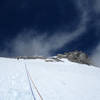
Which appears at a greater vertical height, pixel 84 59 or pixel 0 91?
pixel 84 59

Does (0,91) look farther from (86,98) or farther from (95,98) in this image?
(95,98)

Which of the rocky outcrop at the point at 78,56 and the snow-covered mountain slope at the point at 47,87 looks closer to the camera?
the snow-covered mountain slope at the point at 47,87

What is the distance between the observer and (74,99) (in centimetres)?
696

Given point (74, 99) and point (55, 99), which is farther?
point (74, 99)

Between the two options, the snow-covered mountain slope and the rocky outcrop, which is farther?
the rocky outcrop

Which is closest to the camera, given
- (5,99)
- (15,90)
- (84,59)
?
(5,99)

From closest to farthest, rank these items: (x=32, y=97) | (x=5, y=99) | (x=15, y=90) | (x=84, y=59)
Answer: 1. (x=5, y=99)
2. (x=32, y=97)
3. (x=15, y=90)
4. (x=84, y=59)

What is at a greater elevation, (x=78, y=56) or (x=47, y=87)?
(x=78, y=56)

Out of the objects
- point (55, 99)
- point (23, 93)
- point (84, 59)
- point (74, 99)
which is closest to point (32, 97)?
point (23, 93)

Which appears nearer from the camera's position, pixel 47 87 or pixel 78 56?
pixel 47 87

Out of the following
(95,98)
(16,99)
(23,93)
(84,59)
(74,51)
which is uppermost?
(74,51)

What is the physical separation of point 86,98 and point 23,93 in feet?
13.9

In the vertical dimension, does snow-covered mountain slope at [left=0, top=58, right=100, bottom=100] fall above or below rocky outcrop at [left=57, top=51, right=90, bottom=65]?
below

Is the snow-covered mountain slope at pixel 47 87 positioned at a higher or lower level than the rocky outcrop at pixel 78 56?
lower
